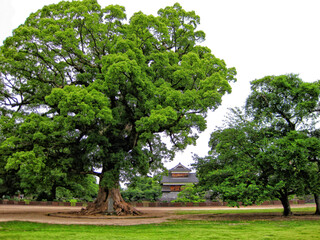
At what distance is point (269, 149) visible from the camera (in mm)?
16188

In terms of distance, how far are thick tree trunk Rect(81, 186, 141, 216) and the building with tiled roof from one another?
30004 millimetres

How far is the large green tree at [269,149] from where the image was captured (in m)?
15.9

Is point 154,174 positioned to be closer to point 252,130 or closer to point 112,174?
point 112,174

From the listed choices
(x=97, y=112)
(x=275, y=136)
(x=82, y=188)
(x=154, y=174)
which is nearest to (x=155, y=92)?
(x=97, y=112)

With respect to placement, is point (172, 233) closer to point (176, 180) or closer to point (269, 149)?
point (269, 149)

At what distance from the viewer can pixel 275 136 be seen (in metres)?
18.2

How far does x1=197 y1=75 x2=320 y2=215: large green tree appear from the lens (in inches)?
627

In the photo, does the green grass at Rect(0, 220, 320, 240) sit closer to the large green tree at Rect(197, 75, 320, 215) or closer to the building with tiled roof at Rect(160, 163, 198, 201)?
the large green tree at Rect(197, 75, 320, 215)

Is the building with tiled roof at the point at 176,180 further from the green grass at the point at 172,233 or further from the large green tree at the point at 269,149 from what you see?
the green grass at the point at 172,233

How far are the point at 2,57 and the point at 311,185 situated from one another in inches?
816

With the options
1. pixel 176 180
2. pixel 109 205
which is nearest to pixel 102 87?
pixel 109 205

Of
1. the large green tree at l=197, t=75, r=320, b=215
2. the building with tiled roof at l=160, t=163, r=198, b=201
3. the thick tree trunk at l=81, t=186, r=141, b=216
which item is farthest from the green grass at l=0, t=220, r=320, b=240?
the building with tiled roof at l=160, t=163, r=198, b=201

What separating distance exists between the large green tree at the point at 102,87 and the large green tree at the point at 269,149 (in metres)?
2.42

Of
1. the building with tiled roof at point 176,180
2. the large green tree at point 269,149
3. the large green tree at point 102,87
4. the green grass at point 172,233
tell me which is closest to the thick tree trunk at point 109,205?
the large green tree at point 102,87
